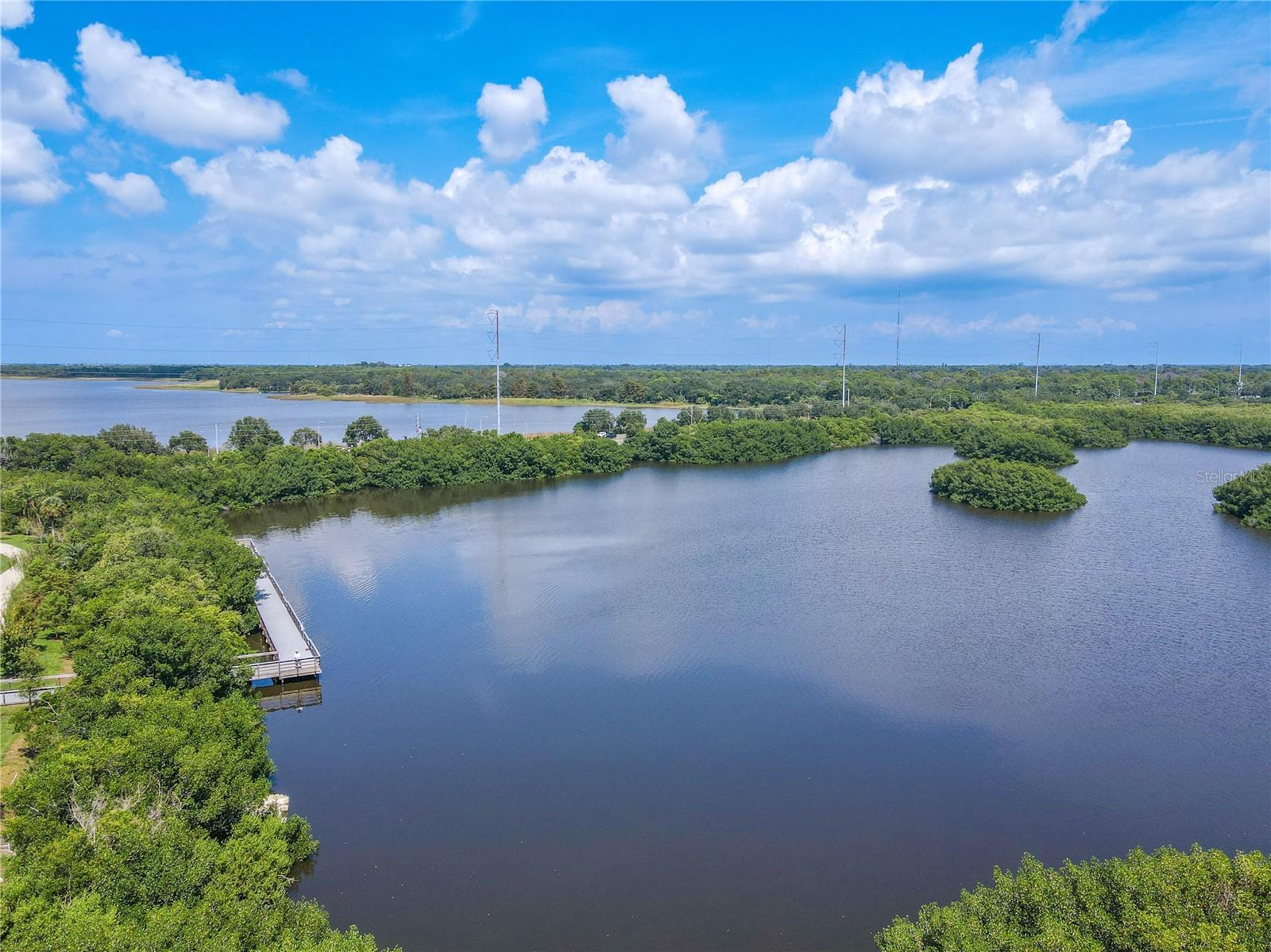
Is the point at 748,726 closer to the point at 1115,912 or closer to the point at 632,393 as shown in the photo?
the point at 1115,912

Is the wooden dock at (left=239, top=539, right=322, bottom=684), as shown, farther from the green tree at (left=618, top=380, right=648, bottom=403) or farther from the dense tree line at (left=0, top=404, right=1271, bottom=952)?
the green tree at (left=618, top=380, right=648, bottom=403)

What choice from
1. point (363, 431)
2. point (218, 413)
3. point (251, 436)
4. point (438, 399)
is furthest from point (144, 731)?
point (438, 399)

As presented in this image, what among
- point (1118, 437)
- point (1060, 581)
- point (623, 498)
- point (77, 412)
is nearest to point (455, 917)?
point (1060, 581)

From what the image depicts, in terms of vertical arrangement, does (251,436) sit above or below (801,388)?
below

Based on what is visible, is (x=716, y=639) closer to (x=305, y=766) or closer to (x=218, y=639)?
(x=305, y=766)

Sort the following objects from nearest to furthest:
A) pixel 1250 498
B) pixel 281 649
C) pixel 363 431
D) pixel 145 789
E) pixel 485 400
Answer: pixel 145 789 < pixel 281 649 < pixel 1250 498 < pixel 363 431 < pixel 485 400

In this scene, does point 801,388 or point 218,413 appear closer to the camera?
point 218,413

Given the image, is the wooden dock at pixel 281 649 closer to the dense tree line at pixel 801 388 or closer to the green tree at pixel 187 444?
the green tree at pixel 187 444
